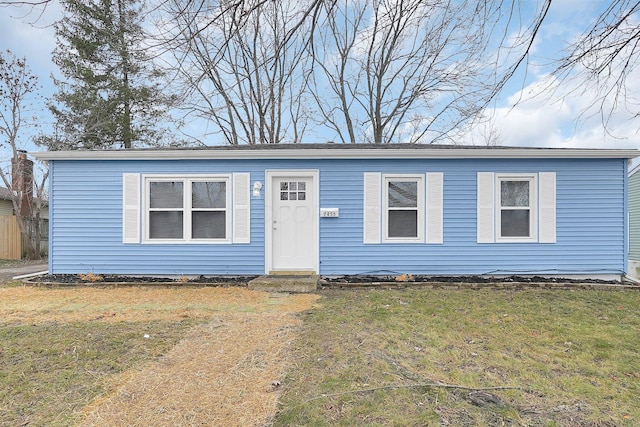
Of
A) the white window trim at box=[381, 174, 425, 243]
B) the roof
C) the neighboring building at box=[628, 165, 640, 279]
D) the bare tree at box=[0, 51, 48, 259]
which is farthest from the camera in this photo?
the neighboring building at box=[628, 165, 640, 279]

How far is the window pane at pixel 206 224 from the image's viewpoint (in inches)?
279

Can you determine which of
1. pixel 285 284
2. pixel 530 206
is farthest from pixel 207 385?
pixel 530 206

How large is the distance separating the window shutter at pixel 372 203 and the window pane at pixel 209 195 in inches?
116

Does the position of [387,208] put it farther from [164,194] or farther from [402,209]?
[164,194]

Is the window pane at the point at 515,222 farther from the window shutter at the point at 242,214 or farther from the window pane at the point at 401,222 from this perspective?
the window shutter at the point at 242,214

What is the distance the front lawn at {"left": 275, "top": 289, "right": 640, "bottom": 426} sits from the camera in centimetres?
229

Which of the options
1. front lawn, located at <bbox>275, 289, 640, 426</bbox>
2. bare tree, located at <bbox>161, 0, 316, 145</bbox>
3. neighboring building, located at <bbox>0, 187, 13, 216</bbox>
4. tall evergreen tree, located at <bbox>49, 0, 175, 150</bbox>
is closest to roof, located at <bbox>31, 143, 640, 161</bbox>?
bare tree, located at <bbox>161, 0, 316, 145</bbox>

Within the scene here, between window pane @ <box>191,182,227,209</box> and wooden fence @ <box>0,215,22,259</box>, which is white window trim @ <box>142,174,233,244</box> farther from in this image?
wooden fence @ <box>0,215,22,259</box>

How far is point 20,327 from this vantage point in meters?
4.09

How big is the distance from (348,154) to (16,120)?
13320 mm

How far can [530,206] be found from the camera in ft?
23.0

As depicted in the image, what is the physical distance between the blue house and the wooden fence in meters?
8.45

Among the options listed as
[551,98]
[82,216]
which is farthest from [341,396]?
[82,216]

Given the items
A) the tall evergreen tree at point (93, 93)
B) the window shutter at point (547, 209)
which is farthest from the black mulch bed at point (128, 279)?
the tall evergreen tree at point (93, 93)
